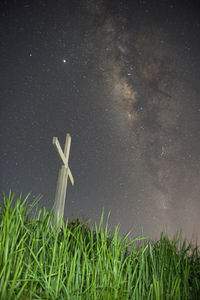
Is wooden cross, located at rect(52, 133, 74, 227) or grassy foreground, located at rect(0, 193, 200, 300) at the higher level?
wooden cross, located at rect(52, 133, 74, 227)

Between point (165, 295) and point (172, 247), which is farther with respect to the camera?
point (172, 247)

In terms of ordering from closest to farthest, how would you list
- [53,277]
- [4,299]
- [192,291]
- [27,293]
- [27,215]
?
1. [4,299]
2. [27,293]
3. [53,277]
4. [192,291]
5. [27,215]

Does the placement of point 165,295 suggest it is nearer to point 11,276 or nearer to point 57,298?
point 57,298

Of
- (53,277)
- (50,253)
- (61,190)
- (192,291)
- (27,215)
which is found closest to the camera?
(53,277)

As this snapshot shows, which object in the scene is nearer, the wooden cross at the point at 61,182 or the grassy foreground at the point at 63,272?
the grassy foreground at the point at 63,272

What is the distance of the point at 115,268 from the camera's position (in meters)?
1.13

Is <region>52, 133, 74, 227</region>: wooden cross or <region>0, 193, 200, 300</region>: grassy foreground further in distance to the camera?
<region>52, 133, 74, 227</region>: wooden cross

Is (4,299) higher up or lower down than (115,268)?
lower down

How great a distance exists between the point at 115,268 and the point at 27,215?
1.98 feet

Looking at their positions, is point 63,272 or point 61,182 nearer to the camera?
point 63,272

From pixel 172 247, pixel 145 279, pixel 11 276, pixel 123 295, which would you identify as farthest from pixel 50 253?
pixel 172 247

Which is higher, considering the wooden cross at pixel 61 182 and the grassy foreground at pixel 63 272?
the wooden cross at pixel 61 182

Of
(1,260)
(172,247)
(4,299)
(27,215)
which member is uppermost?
(27,215)

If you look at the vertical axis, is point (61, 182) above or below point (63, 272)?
above
